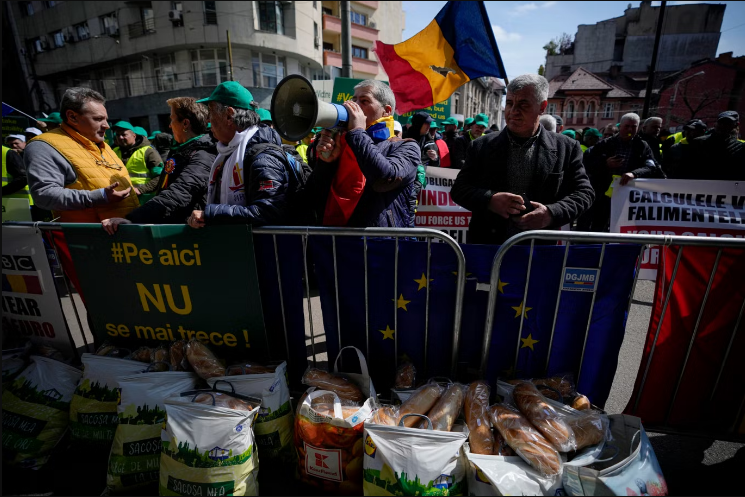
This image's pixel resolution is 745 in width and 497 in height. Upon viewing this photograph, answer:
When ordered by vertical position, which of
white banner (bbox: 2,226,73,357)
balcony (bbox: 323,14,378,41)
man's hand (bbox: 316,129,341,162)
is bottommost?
white banner (bbox: 2,226,73,357)

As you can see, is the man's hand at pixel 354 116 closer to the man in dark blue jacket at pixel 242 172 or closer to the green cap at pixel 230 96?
the man in dark blue jacket at pixel 242 172

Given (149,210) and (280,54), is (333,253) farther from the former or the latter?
(280,54)

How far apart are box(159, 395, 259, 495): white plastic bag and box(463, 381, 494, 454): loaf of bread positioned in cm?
118

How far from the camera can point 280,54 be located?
3011cm

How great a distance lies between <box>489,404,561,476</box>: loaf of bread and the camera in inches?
67.0

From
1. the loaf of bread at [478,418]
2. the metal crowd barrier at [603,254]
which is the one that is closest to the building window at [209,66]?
the metal crowd barrier at [603,254]

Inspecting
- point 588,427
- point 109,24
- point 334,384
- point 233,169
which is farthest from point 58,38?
point 588,427

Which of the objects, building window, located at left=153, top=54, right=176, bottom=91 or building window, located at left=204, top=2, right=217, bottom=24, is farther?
building window, located at left=153, top=54, right=176, bottom=91

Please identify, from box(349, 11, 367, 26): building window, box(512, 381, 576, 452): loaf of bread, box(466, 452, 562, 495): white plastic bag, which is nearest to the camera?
box(466, 452, 562, 495): white plastic bag

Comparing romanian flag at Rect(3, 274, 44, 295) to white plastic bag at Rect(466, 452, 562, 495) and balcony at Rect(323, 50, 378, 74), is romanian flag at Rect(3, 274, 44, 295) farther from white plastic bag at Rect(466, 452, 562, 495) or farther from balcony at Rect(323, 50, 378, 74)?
balcony at Rect(323, 50, 378, 74)

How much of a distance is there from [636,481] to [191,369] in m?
2.54

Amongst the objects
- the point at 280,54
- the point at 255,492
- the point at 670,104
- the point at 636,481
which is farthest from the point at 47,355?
the point at 280,54

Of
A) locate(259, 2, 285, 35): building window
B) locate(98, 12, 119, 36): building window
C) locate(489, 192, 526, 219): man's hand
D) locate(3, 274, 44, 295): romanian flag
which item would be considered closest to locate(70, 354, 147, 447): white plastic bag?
locate(3, 274, 44, 295): romanian flag

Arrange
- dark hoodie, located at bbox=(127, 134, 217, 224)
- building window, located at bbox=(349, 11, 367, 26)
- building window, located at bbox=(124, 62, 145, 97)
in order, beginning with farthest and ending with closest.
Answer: building window, located at bbox=(349, 11, 367, 26) < building window, located at bbox=(124, 62, 145, 97) < dark hoodie, located at bbox=(127, 134, 217, 224)
